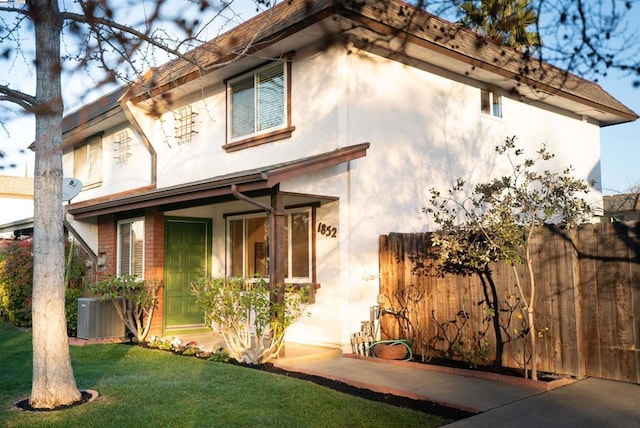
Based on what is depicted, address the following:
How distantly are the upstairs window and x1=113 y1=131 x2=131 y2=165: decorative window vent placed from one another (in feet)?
14.8

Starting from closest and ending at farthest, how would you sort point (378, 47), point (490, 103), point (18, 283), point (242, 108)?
point (378, 47)
point (242, 108)
point (490, 103)
point (18, 283)

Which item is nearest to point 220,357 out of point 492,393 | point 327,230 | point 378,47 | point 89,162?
point 327,230

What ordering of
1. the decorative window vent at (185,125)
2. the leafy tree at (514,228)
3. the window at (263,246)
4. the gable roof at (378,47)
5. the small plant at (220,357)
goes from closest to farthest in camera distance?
the leafy tree at (514,228)
the gable roof at (378,47)
the small plant at (220,357)
the window at (263,246)
the decorative window vent at (185,125)

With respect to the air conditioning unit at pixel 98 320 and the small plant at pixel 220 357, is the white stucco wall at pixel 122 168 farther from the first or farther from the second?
the small plant at pixel 220 357

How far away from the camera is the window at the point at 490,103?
1242 centimetres

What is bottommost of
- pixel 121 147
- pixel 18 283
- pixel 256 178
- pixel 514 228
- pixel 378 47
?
pixel 18 283

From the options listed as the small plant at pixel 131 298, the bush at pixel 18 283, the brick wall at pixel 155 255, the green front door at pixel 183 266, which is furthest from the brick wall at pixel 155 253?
the bush at pixel 18 283

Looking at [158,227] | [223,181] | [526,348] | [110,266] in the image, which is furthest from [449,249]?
[110,266]

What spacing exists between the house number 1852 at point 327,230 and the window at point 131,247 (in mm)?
4932

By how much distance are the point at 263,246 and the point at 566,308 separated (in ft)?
19.3

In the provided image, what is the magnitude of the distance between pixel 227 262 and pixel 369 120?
4340 millimetres

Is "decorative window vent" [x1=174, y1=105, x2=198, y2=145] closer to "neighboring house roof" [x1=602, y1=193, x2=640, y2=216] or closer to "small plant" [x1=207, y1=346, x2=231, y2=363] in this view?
"small plant" [x1=207, y1=346, x2=231, y2=363]

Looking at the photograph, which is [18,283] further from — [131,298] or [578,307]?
[578,307]

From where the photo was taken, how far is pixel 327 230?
31.8 feet
